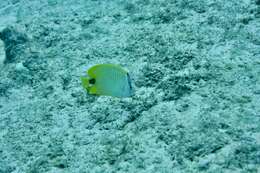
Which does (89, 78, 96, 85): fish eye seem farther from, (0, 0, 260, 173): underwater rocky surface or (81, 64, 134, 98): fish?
(0, 0, 260, 173): underwater rocky surface

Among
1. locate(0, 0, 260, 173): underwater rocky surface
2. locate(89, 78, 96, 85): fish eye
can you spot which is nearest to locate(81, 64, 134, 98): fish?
locate(89, 78, 96, 85): fish eye

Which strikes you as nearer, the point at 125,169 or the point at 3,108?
the point at 125,169

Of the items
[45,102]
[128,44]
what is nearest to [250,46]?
[128,44]

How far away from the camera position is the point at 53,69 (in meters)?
3.09

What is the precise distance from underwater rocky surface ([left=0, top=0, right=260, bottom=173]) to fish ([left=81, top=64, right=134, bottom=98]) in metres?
0.48

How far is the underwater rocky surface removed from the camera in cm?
212

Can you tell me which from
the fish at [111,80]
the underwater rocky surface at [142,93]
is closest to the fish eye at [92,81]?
the fish at [111,80]

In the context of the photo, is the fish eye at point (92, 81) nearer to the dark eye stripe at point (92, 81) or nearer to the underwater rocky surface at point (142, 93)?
the dark eye stripe at point (92, 81)

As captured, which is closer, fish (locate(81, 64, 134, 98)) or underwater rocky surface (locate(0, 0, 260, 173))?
fish (locate(81, 64, 134, 98))

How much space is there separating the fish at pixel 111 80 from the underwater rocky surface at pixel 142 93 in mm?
481

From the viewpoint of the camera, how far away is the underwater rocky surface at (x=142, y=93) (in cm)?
212

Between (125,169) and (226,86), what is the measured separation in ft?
3.71

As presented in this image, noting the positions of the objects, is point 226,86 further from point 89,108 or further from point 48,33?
point 48,33

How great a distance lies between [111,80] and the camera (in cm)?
Answer: 197
